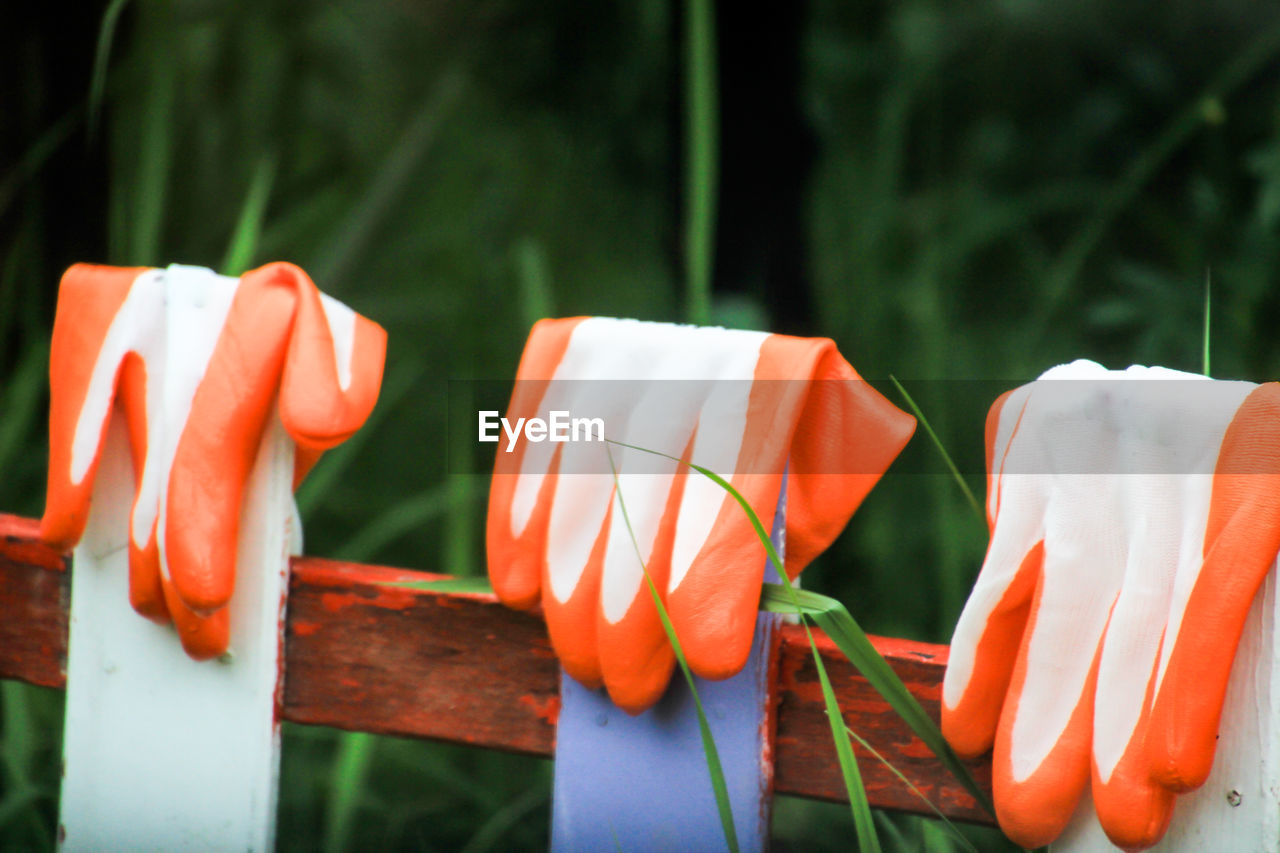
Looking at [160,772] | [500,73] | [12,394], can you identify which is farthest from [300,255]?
[160,772]

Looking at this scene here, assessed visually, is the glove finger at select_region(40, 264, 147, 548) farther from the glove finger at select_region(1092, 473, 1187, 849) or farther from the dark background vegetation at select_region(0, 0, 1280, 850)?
the glove finger at select_region(1092, 473, 1187, 849)

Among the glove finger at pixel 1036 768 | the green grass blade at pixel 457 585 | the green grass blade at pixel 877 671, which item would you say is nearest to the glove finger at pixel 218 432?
the green grass blade at pixel 457 585

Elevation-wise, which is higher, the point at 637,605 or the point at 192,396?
the point at 192,396

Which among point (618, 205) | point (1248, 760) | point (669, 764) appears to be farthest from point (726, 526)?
point (618, 205)

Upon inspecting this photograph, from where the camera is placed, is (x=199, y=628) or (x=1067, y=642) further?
(x=199, y=628)

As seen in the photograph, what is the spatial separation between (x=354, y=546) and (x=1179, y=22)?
1.63m

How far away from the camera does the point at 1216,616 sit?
482 millimetres

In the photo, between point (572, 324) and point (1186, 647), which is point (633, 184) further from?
point (1186, 647)

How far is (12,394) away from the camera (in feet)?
4.08

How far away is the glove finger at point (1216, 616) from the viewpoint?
480mm

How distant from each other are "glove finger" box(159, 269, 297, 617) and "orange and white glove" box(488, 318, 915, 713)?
0.16m

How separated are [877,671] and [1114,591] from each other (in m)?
0.13

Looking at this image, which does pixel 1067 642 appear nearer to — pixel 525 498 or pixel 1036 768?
pixel 1036 768

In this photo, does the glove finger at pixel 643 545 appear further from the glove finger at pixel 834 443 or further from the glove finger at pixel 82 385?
the glove finger at pixel 82 385
